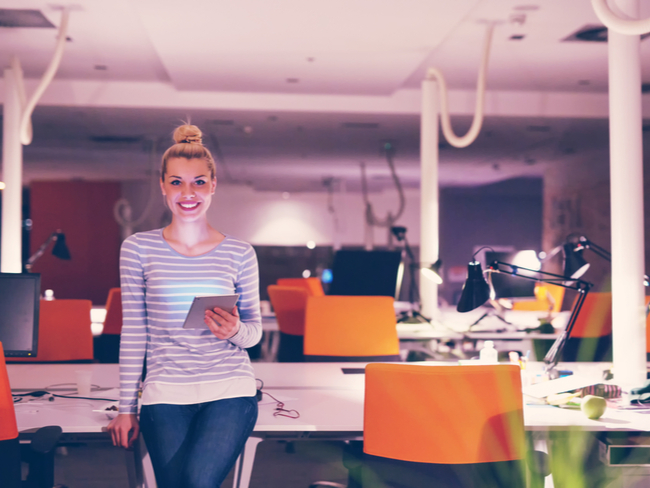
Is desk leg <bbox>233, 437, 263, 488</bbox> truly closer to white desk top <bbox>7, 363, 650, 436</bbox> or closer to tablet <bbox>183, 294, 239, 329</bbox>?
white desk top <bbox>7, 363, 650, 436</bbox>

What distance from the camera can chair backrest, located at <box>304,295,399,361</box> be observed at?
10.8 ft

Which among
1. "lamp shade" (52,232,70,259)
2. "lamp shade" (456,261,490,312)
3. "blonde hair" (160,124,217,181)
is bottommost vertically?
"lamp shade" (456,261,490,312)

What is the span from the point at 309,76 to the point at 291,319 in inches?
101

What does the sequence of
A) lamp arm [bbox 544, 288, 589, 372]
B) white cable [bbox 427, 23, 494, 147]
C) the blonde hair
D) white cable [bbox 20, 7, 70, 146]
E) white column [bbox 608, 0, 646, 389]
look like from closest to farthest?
1. the blonde hair
2. lamp arm [bbox 544, 288, 589, 372]
3. white column [bbox 608, 0, 646, 389]
4. white cable [bbox 20, 7, 70, 146]
5. white cable [bbox 427, 23, 494, 147]

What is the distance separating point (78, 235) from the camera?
11688 mm

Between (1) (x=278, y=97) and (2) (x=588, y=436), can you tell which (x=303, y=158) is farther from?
(2) (x=588, y=436)

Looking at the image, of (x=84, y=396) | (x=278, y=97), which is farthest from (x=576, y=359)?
Answer: (x=278, y=97)

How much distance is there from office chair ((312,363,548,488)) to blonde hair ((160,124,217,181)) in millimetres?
873

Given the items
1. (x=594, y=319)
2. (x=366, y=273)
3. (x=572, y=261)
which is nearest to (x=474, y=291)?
(x=572, y=261)

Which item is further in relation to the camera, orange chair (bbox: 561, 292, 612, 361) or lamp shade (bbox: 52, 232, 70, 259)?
lamp shade (bbox: 52, 232, 70, 259)

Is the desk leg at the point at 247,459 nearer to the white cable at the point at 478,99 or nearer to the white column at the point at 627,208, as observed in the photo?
the white column at the point at 627,208

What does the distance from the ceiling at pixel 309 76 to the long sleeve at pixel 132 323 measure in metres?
2.56

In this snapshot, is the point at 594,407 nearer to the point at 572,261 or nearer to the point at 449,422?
the point at 449,422

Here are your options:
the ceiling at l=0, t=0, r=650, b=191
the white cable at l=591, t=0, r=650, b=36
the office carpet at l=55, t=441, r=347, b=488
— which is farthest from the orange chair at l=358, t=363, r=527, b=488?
the ceiling at l=0, t=0, r=650, b=191
